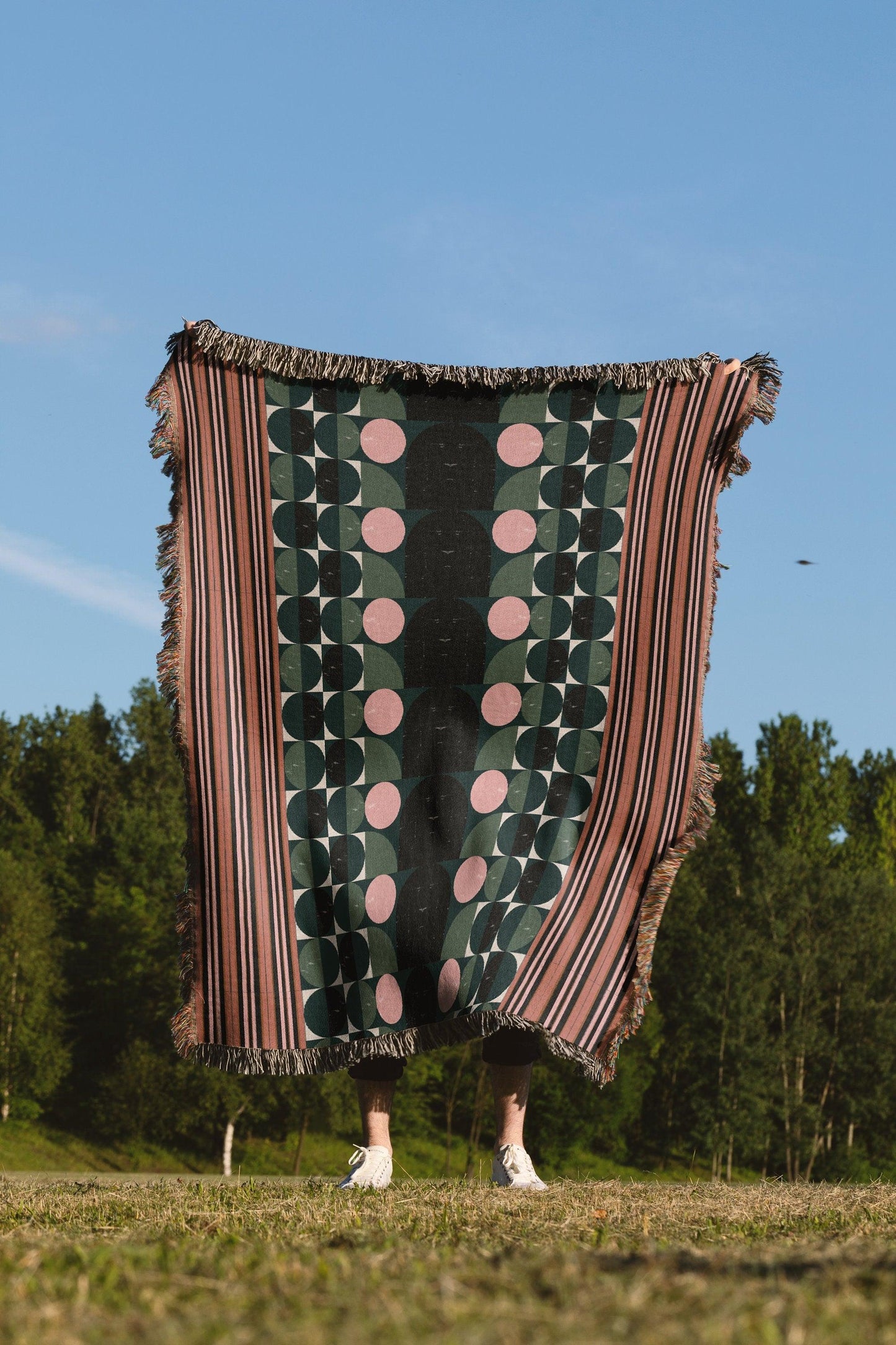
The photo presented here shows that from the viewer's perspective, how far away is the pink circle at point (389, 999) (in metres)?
5.17

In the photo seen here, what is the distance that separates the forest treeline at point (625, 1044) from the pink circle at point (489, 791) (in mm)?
24024

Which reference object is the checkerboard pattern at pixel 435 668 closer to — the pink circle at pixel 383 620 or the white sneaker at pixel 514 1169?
the pink circle at pixel 383 620

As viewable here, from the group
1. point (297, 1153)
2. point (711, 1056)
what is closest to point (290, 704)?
point (297, 1153)

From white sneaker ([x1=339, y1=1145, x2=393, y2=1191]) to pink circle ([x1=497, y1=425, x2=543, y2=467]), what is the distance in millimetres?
2969

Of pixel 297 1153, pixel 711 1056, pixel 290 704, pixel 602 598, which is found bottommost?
pixel 297 1153

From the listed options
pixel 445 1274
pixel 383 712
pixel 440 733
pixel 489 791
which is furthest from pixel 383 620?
pixel 445 1274

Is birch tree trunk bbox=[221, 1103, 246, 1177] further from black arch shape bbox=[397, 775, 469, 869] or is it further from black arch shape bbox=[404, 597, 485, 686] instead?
black arch shape bbox=[404, 597, 485, 686]

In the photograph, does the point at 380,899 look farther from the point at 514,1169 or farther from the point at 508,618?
the point at 508,618

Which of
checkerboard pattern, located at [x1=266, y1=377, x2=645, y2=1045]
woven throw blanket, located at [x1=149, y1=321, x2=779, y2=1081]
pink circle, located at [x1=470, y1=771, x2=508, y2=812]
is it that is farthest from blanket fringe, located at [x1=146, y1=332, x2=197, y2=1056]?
pink circle, located at [x1=470, y1=771, x2=508, y2=812]

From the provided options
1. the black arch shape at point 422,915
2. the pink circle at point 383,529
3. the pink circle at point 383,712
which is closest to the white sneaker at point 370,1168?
the black arch shape at point 422,915

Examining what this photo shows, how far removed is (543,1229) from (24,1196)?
2.19 meters

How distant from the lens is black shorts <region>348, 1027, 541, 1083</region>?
5215mm

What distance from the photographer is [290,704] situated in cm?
539

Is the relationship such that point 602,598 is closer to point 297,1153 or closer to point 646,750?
point 646,750
